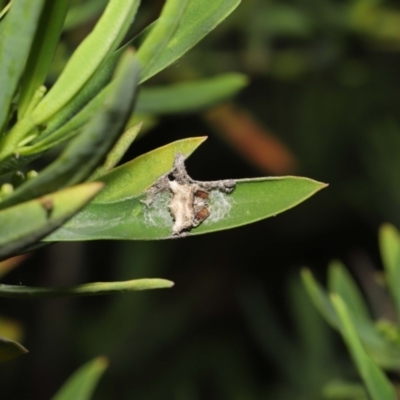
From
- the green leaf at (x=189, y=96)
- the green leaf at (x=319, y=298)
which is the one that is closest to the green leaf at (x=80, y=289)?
the green leaf at (x=319, y=298)

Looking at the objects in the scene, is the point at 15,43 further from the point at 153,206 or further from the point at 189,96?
the point at 189,96

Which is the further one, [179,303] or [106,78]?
[179,303]

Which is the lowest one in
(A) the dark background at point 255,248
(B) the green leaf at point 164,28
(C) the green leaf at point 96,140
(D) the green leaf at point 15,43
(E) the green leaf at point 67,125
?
(A) the dark background at point 255,248

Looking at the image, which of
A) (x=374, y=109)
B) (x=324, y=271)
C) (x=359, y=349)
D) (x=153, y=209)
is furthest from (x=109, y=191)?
(x=324, y=271)

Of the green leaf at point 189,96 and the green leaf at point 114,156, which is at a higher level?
the green leaf at point 189,96

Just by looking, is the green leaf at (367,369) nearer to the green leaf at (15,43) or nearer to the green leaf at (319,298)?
the green leaf at (319,298)

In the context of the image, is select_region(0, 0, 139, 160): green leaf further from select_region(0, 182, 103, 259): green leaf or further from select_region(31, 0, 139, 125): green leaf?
select_region(0, 182, 103, 259): green leaf

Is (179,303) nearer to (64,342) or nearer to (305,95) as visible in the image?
(64,342)

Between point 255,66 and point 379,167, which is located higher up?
point 255,66
